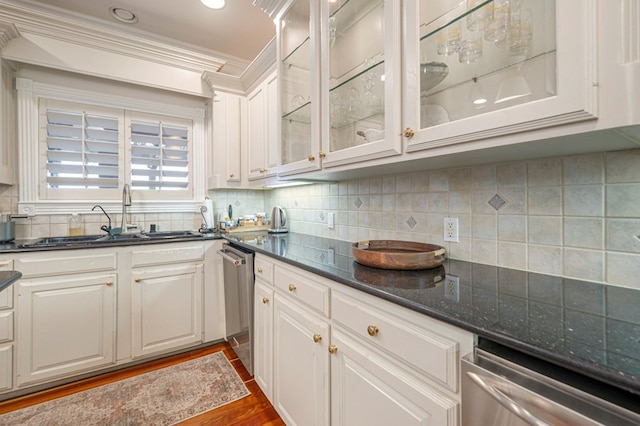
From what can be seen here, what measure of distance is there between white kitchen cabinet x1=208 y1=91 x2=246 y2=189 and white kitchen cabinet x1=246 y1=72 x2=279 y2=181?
0.10 metres

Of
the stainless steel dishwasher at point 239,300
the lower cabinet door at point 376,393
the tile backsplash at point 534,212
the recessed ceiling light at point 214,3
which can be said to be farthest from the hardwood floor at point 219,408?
the recessed ceiling light at point 214,3

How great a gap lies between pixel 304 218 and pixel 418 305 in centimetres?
163

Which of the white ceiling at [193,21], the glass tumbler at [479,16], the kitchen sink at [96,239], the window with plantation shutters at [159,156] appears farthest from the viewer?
the window with plantation shutters at [159,156]

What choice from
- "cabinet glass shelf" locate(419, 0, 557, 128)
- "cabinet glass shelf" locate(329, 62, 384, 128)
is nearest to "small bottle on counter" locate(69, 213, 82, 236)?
"cabinet glass shelf" locate(329, 62, 384, 128)

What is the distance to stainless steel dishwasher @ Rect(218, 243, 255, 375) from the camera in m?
1.77

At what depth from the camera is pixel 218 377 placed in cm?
191

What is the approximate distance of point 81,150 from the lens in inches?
91.0

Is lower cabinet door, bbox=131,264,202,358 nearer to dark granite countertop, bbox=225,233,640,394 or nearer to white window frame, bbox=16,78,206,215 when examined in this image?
white window frame, bbox=16,78,206,215

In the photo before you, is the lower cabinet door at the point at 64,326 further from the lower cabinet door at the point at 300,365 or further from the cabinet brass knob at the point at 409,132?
the cabinet brass knob at the point at 409,132

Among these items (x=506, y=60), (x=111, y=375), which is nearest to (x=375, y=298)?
(x=506, y=60)

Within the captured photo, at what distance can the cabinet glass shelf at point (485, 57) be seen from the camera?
773 mm

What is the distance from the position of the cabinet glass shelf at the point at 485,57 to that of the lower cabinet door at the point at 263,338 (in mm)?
1229

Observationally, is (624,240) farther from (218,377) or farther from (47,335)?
(47,335)

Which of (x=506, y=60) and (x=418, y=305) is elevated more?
(x=506, y=60)
